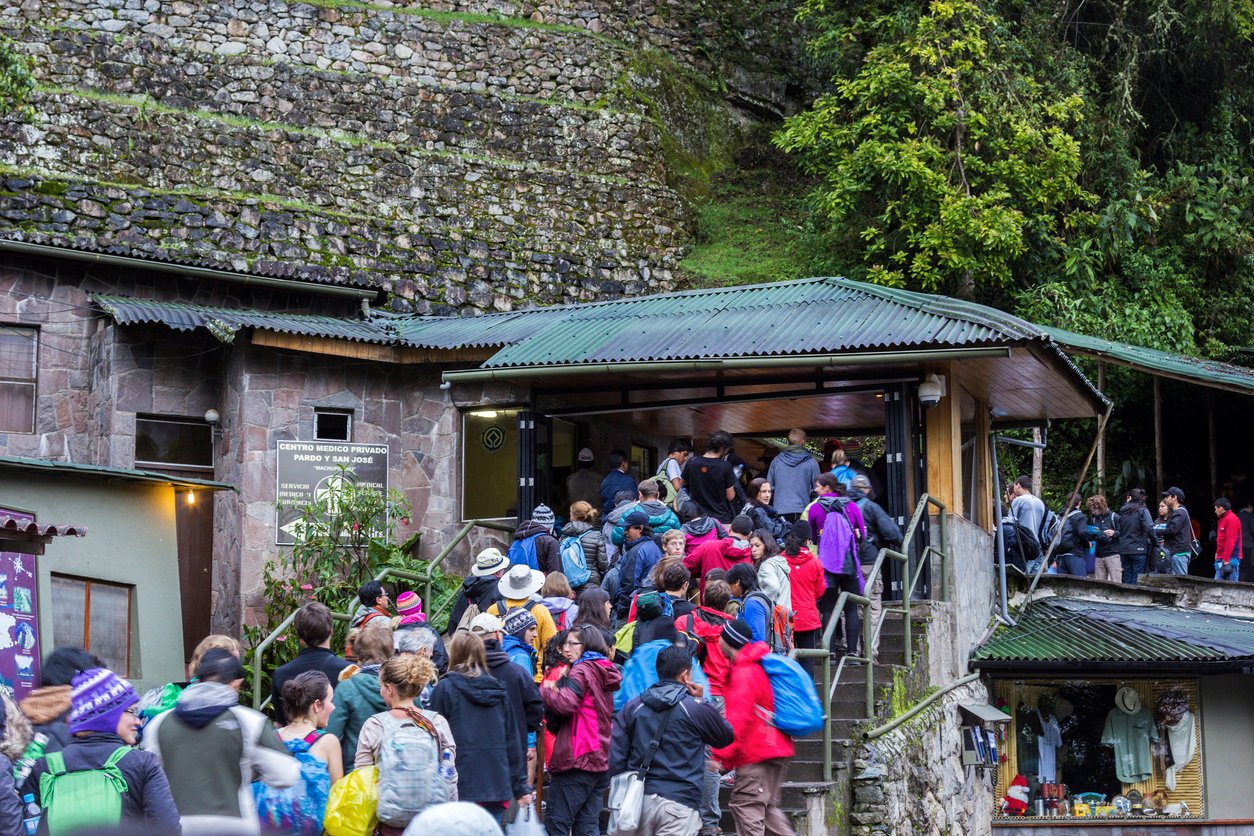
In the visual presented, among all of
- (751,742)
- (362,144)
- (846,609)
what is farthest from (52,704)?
(362,144)

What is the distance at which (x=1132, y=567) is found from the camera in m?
19.7

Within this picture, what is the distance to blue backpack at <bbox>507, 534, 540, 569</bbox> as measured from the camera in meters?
12.4

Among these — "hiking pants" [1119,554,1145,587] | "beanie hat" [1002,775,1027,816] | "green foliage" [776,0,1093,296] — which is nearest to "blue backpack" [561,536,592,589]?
"beanie hat" [1002,775,1027,816]

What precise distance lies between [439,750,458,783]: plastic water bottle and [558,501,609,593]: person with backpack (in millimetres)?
4805

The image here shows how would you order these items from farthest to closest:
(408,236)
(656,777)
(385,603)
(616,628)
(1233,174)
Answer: (1233,174) → (408,236) → (616,628) → (385,603) → (656,777)

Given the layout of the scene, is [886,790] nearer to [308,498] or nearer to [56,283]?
[308,498]

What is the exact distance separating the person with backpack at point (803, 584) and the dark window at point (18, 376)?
918 centimetres

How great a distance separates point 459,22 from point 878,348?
1503 cm

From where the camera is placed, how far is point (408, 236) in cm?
2169

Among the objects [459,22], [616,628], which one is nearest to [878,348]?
[616,628]

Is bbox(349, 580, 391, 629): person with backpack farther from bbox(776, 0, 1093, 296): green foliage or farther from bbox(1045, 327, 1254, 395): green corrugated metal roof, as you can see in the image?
bbox(776, 0, 1093, 296): green foliage

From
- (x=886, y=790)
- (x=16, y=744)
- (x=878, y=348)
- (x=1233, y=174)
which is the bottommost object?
(x=886, y=790)

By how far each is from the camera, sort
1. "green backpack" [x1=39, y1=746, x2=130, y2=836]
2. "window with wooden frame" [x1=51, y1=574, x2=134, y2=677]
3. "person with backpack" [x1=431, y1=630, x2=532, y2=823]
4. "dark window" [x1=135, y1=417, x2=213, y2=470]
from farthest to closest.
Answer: "dark window" [x1=135, y1=417, x2=213, y2=470]
"window with wooden frame" [x1=51, y1=574, x2=134, y2=677]
"person with backpack" [x1=431, y1=630, x2=532, y2=823]
"green backpack" [x1=39, y1=746, x2=130, y2=836]

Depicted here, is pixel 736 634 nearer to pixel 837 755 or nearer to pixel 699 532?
pixel 837 755
